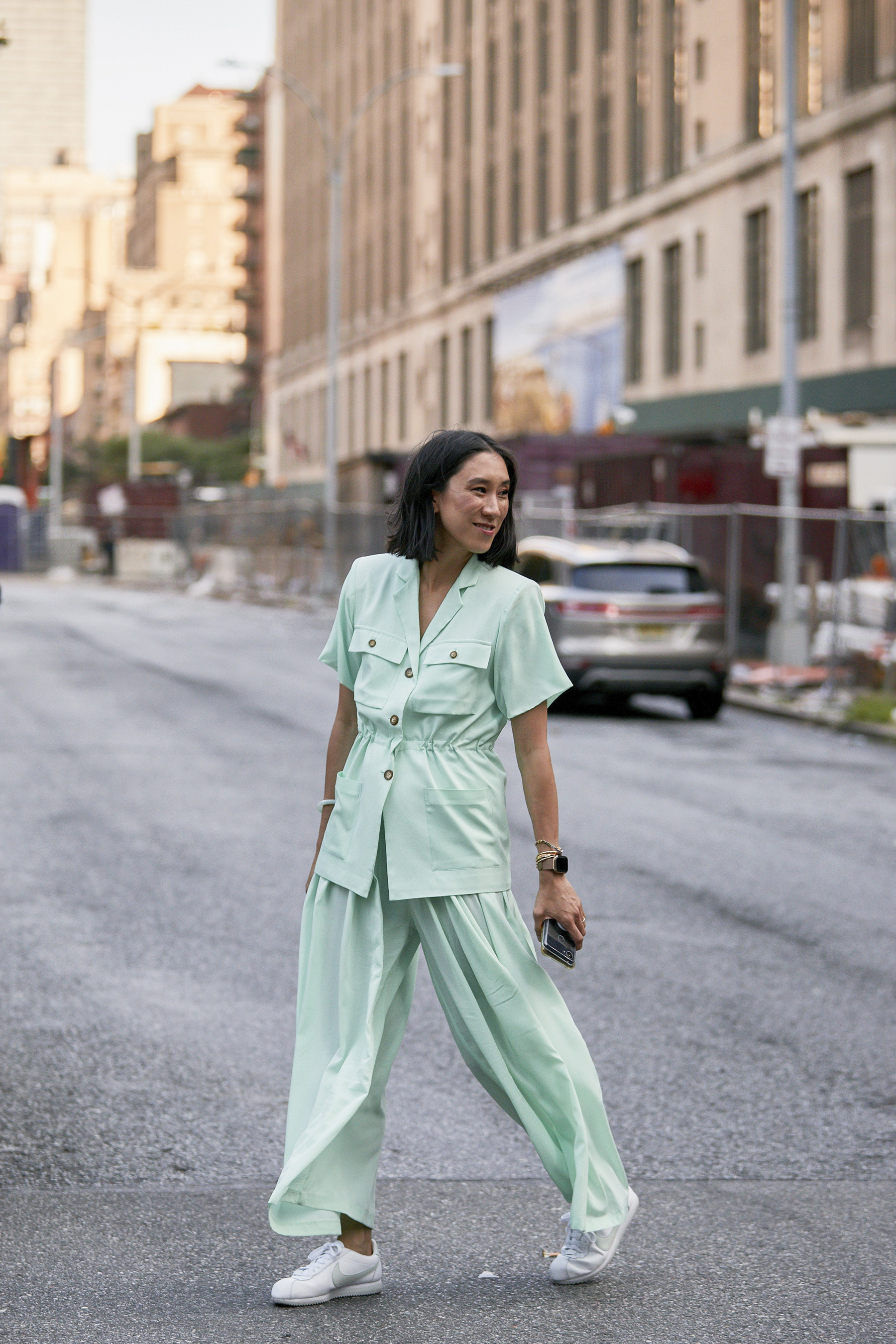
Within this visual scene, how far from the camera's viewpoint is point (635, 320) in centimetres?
4906

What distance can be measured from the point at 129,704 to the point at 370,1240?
47.8ft

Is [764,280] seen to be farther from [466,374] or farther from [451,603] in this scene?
[451,603]

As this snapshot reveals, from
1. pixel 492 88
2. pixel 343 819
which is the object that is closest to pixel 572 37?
pixel 492 88

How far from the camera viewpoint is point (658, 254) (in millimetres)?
47250

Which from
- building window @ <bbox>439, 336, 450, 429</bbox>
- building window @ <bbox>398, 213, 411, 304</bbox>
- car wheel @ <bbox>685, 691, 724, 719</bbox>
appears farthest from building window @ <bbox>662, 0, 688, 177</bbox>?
car wheel @ <bbox>685, 691, 724, 719</bbox>

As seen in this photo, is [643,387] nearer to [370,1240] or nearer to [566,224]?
[566,224]

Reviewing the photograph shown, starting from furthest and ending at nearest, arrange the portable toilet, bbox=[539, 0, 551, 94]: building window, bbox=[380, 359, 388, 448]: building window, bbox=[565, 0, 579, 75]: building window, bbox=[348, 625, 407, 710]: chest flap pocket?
bbox=[380, 359, 388, 448]: building window, the portable toilet, bbox=[539, 0, 551, 94]: building window, bbox=[565, 0, 579, 75]: building window, bbox=[348, 625, 407, 710]: chest flap pocket

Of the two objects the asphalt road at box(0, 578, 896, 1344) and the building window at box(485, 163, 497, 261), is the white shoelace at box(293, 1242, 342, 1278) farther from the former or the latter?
the building window at box(485, 163, 497, 261)

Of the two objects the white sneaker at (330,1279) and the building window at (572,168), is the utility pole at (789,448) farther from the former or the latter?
the building window at (572,168)

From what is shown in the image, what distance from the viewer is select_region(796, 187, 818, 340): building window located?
38062 millimetres

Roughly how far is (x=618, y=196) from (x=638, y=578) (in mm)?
34028

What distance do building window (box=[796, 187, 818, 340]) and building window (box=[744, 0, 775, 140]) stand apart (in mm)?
2611

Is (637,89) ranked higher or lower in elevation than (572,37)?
lower

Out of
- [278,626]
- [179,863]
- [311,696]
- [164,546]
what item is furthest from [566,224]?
[179,863]
